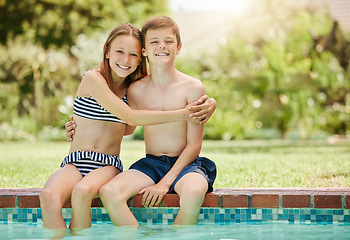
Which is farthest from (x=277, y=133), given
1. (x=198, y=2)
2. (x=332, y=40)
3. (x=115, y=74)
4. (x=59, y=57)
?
(x=198, y=2)

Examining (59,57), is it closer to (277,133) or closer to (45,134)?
(45,134)

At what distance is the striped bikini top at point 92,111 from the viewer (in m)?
3.71

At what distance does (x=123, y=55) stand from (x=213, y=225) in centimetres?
143

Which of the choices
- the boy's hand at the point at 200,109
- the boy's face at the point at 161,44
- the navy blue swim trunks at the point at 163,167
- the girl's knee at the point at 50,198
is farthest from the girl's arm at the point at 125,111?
the girl's knee at the point at 50,198

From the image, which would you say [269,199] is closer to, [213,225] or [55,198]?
[213,225]

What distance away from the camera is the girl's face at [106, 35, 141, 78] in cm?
369

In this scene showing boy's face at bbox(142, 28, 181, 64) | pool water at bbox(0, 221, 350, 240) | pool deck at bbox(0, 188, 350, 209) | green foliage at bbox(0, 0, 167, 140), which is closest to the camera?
pool water at bbox(0, 221, 350, 240)

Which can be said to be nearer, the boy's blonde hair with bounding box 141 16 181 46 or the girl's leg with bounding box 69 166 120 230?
the girl's leg with bounding box 69 166 120 230

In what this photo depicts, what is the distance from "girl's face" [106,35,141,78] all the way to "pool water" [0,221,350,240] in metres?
1.16

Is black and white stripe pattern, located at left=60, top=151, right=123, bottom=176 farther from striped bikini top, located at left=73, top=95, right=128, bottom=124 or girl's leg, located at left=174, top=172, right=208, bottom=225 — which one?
girl's leg, located at left=174, top=172, right=208, bottom=225

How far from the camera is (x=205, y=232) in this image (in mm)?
3152

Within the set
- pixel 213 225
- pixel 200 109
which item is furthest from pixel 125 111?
pixel 213 225

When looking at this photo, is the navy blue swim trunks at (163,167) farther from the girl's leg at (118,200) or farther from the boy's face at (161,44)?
the boy's face at (161,44)

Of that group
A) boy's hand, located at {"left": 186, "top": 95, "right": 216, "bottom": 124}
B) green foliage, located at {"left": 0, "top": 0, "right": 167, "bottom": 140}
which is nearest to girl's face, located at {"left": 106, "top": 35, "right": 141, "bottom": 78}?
boy's hand, located at {"left": 186, "top": 95, "right": 216, "bottom": 124}
